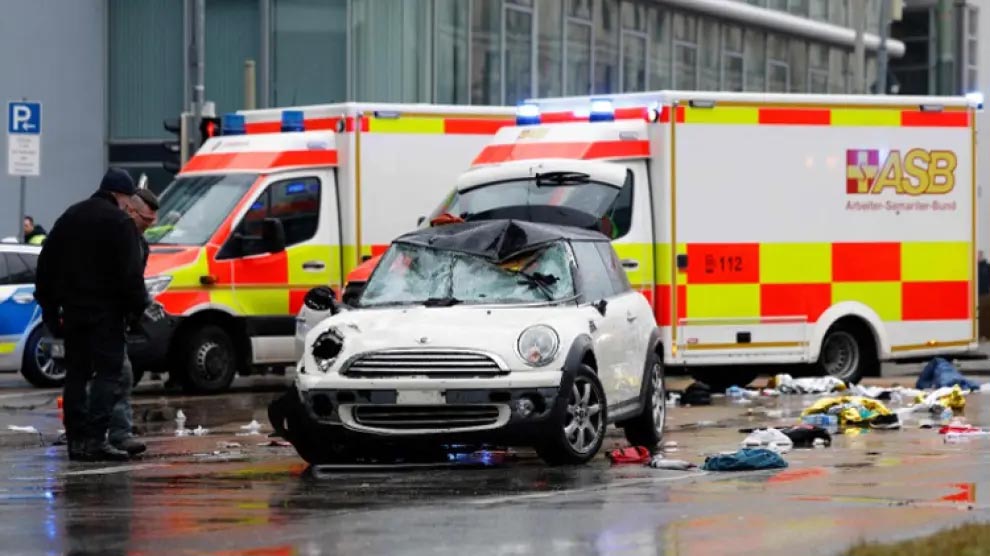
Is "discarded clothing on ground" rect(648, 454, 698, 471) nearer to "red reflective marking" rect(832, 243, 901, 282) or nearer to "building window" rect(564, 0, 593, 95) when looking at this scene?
"red reflective marking" rect(832, 243, 901, 282)

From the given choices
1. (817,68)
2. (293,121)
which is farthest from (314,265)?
(817,68)

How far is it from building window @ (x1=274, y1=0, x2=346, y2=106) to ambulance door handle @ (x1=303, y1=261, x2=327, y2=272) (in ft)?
44.1

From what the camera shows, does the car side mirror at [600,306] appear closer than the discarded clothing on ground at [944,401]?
Yes

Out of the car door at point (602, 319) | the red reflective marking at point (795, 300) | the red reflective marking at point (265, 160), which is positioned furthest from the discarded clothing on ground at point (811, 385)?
the car door at point (602, 319)

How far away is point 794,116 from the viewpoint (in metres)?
20.5

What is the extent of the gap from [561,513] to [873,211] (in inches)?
453

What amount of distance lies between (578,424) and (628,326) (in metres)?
1.47

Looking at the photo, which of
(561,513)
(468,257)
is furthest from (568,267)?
(561,513)

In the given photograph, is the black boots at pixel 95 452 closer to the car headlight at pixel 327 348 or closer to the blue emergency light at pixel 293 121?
the car headlight at pixel 327 348

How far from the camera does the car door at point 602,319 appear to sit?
1320cm

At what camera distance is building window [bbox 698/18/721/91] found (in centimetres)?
4294

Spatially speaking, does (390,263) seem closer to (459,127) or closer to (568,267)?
(568,267)

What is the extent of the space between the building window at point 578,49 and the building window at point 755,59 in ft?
20.0

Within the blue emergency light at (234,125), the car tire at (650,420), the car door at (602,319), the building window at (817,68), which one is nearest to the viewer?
the car door at (602,319)
